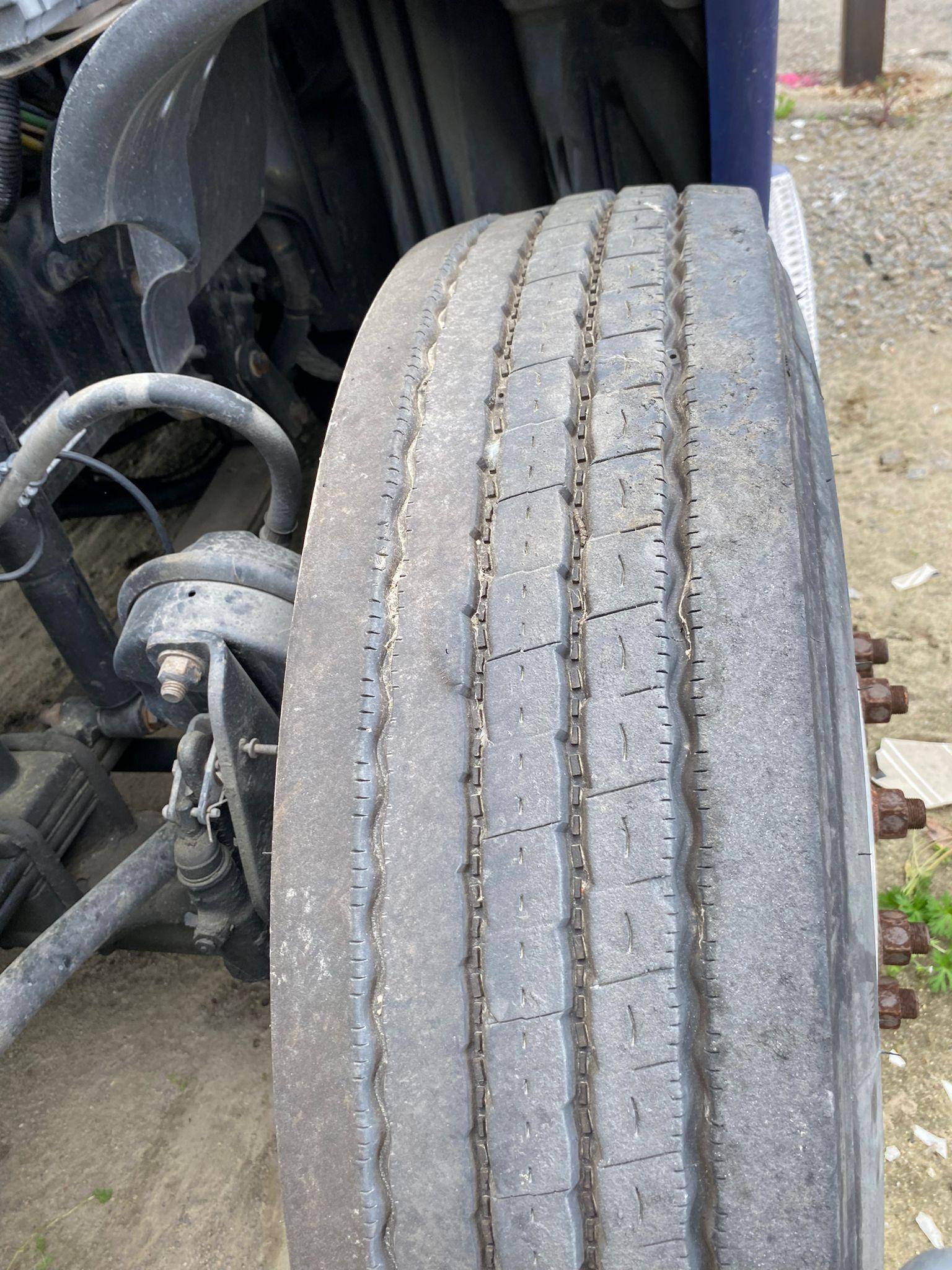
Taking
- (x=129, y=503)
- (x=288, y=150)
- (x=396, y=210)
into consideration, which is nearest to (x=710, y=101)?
(x=396, y=210)

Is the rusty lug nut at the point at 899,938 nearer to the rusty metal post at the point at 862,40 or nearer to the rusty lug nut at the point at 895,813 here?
the rusty lug nut at the point at 895,813

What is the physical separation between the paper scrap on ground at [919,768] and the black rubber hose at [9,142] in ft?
6.00

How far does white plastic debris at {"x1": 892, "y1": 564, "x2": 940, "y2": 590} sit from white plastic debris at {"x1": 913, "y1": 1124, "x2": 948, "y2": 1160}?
A: 1317mm

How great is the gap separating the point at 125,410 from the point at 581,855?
762 mm

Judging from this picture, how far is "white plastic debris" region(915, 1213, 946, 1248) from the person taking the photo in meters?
1.51

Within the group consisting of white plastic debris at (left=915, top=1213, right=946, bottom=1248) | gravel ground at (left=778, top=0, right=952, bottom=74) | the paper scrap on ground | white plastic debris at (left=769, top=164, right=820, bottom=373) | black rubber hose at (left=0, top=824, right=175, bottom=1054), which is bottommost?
gravel ground at (left=778, top=0, right=952, bottom=74)

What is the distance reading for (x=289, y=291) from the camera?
6.81 ft

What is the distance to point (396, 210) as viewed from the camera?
1835 millimetres

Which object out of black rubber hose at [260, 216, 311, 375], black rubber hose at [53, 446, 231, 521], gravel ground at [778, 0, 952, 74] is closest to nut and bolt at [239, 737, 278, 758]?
black rubber hose at [260, 216, 311, 375]

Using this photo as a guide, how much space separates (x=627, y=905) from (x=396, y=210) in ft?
4.57

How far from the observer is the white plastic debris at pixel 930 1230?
1.51 metres

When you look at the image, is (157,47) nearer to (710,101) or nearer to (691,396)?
(691,396)

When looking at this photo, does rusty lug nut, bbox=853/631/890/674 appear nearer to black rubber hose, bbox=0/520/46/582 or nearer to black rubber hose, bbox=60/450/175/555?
black rubber hose, bbox=60/450/175/555

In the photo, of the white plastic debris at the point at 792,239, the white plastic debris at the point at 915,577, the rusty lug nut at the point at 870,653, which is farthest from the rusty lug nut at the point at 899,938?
the white plastic debris at the point at 792,239
